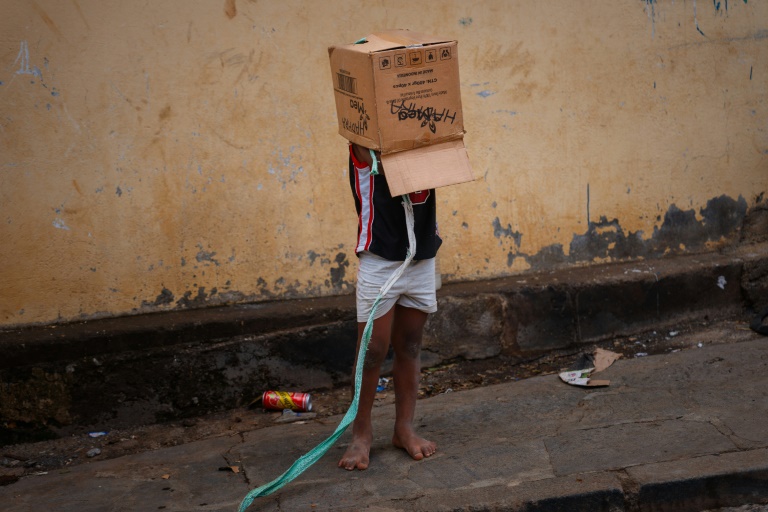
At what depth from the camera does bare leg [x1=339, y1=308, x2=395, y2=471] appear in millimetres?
3719

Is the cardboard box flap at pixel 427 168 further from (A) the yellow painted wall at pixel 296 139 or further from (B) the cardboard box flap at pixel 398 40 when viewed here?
(A) the yellow painted wall at pixel 296 139

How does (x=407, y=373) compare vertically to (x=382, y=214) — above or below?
below

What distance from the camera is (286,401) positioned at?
184 inches

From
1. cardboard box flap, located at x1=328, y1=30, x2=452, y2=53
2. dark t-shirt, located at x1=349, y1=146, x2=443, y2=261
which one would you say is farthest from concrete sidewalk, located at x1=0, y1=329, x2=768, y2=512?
cardboard box flap, located at x1=328, y1=30, x2=452, y2=53

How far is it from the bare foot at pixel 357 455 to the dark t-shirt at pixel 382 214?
856mm

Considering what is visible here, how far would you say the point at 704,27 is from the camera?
5430 millimetres

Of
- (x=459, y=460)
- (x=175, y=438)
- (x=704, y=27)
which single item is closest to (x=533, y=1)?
(x=704, y=27)

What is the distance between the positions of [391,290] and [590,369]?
167cm

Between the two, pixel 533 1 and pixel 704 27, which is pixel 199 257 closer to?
pixel 533 1

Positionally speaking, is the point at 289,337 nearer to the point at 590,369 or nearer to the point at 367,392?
the point at 367,392

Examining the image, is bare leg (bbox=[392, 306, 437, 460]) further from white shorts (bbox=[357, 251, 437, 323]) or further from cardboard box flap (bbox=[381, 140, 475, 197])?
cardboard box flap (bbox=[381, 140, 475, 197])

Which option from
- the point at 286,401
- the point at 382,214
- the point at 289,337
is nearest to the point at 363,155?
the point at 382,214

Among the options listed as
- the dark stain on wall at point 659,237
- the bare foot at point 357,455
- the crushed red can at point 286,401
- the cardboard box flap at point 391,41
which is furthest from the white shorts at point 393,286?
the dark stain on wall at point 659,237

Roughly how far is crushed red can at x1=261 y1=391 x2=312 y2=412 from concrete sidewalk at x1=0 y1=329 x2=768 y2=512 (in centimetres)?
14
